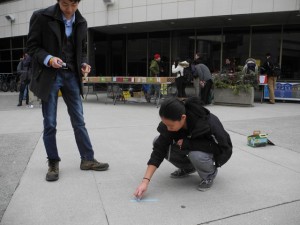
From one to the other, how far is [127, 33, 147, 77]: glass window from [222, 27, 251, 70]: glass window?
4630mm

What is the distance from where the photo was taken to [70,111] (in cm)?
335

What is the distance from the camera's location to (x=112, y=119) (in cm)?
727

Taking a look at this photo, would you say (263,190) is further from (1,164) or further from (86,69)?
(1,164)

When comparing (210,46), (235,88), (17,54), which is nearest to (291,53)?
(210,46)

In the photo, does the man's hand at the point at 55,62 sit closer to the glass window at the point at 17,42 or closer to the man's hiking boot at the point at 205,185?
the man's hiking boot at the point at 205,185

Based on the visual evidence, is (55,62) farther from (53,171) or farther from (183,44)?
(183,44)

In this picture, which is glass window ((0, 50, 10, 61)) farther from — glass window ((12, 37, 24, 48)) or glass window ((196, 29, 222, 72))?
glass window ((196, 29, 222, 72))

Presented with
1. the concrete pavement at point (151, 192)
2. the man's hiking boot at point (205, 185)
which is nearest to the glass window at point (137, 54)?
the concrete pavement at point (151, 192)

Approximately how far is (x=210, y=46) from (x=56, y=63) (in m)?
14.0

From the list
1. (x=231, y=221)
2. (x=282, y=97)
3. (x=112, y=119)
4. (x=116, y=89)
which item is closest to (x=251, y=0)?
(x=282, y=97)

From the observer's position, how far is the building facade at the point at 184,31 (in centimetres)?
1316

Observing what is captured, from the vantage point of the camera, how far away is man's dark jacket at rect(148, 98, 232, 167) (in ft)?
8.96

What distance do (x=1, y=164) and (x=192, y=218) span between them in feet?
8.00

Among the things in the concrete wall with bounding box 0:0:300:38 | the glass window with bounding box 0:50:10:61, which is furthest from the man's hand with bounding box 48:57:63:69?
the glass window with bounding box 0:50:10:61
